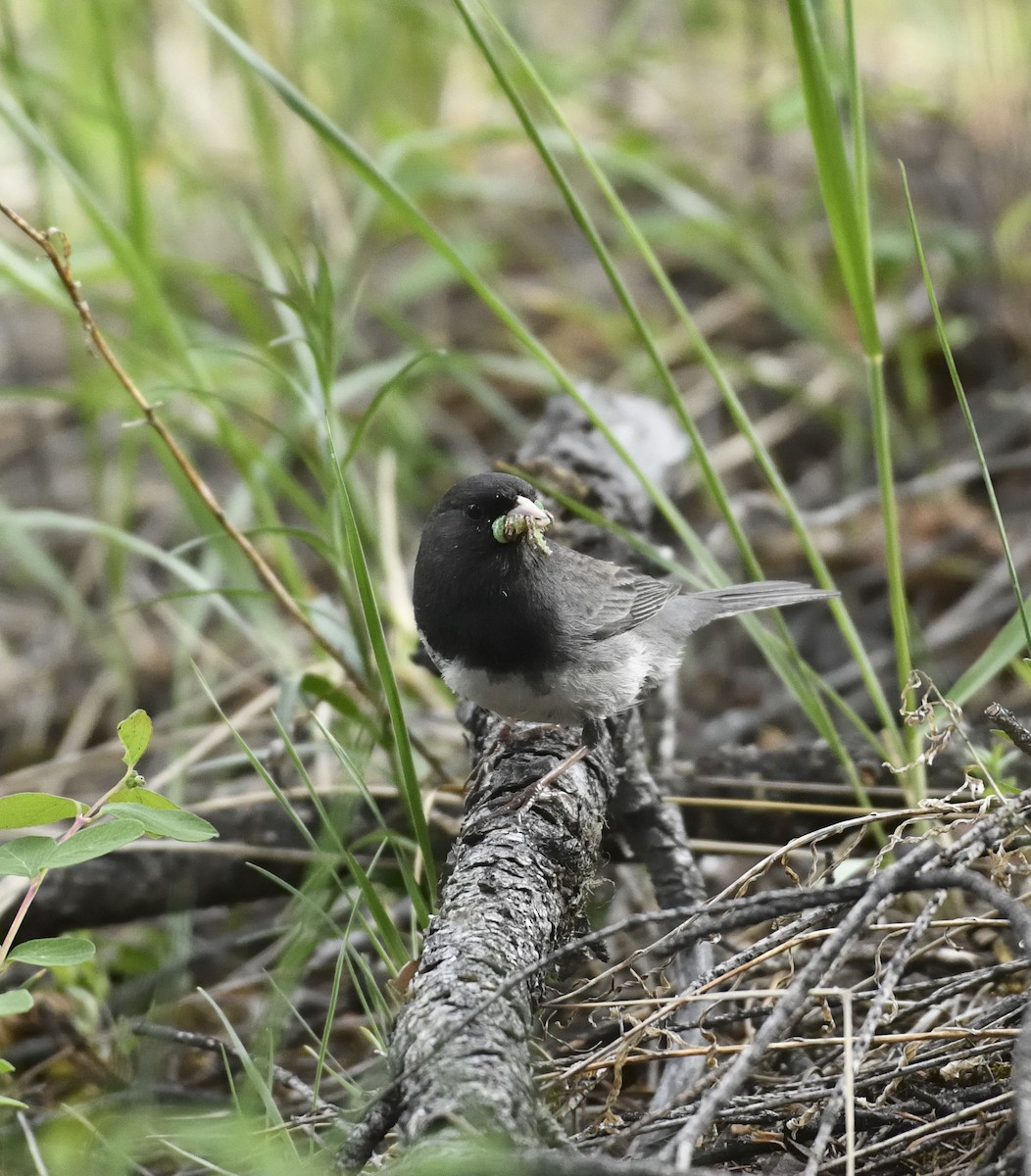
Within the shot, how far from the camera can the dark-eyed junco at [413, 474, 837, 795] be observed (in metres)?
2.72

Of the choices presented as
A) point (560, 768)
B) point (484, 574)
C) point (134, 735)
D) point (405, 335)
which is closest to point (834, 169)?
point (484, 574)

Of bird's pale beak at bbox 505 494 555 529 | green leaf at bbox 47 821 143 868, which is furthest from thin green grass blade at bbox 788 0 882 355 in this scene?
green leaf at bbox 47 821 143 868

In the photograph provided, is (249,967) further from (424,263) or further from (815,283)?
(815,283)

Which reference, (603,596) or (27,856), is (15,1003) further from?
(603,596)

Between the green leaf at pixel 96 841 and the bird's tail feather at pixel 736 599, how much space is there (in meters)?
1.52

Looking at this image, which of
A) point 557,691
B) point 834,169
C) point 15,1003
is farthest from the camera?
point 557,691

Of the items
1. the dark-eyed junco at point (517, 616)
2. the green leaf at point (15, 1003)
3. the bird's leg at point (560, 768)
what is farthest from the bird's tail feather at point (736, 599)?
the green leaf at point (15, 1003)

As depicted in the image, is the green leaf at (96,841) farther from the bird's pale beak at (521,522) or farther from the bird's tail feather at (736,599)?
the bird's tail feather at (736,599)

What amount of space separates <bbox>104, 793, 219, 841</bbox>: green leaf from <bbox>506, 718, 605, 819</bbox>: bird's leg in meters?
0.67

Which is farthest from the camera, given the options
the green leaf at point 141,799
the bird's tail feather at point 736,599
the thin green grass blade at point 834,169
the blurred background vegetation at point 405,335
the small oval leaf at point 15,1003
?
the blurred background vegetation at point 405,335

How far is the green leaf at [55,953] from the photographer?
181cm

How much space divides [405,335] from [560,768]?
238cm

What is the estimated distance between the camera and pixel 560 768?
8.40 ft

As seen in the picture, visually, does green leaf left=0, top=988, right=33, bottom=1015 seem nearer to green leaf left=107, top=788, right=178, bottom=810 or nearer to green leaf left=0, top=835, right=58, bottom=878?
green leaf left=0, top=835, right=58, bottom=878
